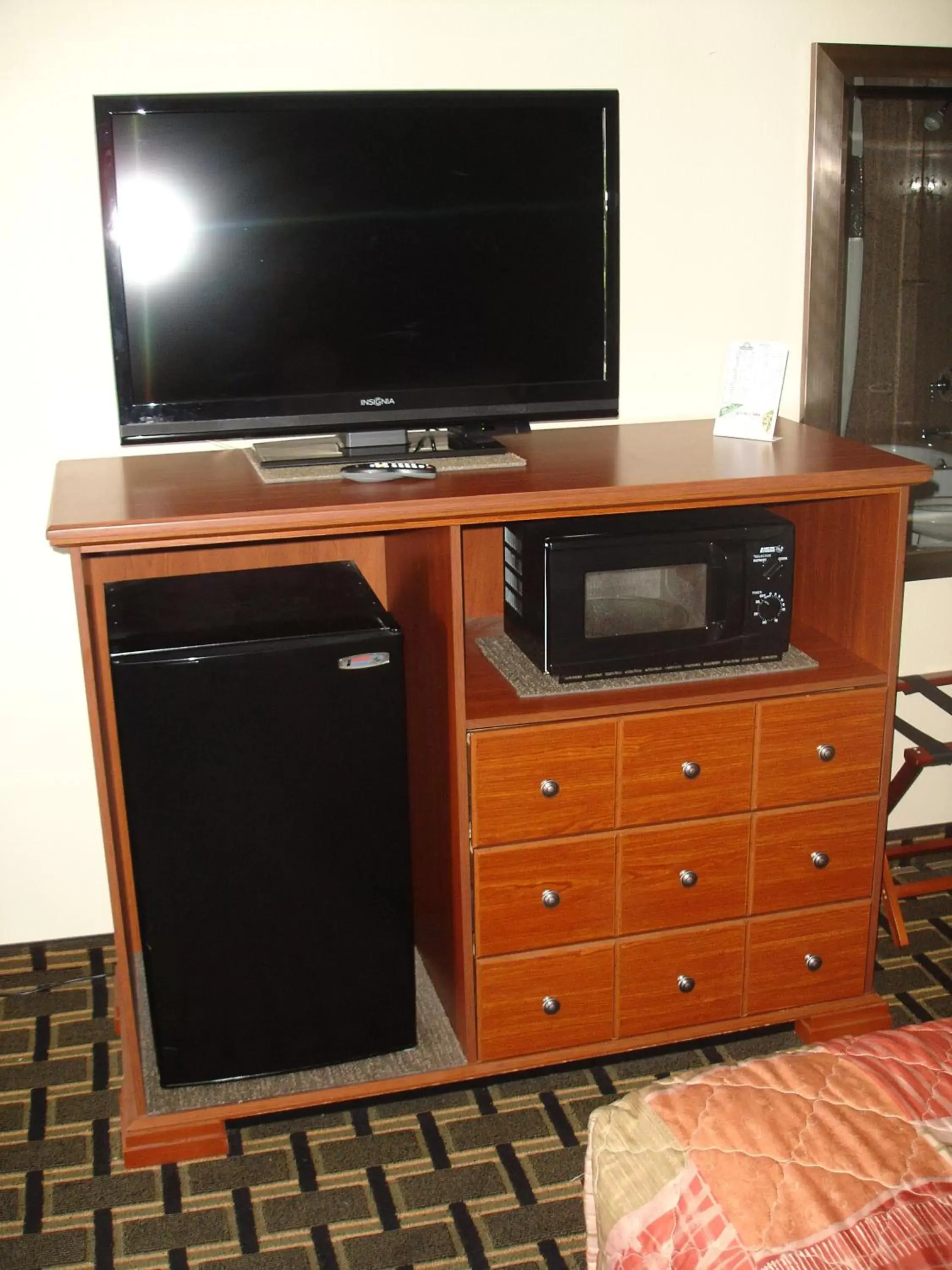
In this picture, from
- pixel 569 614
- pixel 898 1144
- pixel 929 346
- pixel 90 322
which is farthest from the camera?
pixel 929 346

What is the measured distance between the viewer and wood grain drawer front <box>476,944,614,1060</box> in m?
2.20

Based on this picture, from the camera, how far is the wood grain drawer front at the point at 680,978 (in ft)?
7.40

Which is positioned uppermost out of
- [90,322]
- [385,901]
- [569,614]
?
[90,322]

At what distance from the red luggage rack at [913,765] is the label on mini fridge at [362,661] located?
1204 millimetres

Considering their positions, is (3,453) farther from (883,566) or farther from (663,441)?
(883,566)

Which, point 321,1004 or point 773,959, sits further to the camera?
point 773,959

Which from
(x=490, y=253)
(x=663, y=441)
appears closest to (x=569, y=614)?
(x=663, y=441)

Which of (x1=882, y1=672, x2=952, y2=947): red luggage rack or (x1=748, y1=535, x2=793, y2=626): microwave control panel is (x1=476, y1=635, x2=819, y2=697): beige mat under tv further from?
(x1=882, y1=672, x2=952, y2=947): red luggage rack

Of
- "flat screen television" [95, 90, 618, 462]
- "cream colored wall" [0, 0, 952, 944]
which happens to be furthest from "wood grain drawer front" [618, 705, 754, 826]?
"cream colored wall" [0, 0, 952, 944]

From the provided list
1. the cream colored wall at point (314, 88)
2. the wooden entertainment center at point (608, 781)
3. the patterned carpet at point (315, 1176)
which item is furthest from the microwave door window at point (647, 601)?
the patterned carpet at point (315, 1176)

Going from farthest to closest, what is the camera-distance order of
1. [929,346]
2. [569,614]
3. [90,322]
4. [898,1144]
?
[929,346] → [90,322] → [569,614] → [898,1144]

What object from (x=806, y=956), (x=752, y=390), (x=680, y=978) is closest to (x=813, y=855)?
(x=806, y=956)

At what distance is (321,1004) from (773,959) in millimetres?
826

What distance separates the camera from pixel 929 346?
2715 millimetres
